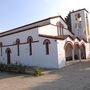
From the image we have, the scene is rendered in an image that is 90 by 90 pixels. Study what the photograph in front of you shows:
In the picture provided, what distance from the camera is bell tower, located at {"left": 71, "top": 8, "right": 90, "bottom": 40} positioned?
3450 centimetres

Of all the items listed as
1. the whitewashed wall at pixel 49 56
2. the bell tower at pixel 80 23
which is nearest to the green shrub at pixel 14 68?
the whitewashed wall at pixel 49 56

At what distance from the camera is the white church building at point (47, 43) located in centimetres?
2453

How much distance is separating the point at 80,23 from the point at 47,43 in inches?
483

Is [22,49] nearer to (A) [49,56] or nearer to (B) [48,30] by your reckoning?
(B) [48,30]

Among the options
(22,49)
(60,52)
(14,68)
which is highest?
(22,49)

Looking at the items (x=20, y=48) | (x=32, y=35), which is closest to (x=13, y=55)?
(x=20, y=48)

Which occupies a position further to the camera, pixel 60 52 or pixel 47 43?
pixel 47 43

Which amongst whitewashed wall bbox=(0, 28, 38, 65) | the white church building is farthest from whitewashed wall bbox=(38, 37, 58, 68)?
whitewashed wall bbox=(0, 28, 38, 65)

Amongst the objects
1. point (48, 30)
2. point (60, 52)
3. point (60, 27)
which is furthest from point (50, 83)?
point (60, 27)

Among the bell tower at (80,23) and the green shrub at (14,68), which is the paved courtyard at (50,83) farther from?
the bell tower at (80,23)

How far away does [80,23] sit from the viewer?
115ft

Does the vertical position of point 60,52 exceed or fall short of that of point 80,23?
it falls short

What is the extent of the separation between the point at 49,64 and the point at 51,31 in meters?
6.14

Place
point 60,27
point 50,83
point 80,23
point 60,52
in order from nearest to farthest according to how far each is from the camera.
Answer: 1. point 50,83
2. point 60,52
3. point 60,27
4. point 80,23
